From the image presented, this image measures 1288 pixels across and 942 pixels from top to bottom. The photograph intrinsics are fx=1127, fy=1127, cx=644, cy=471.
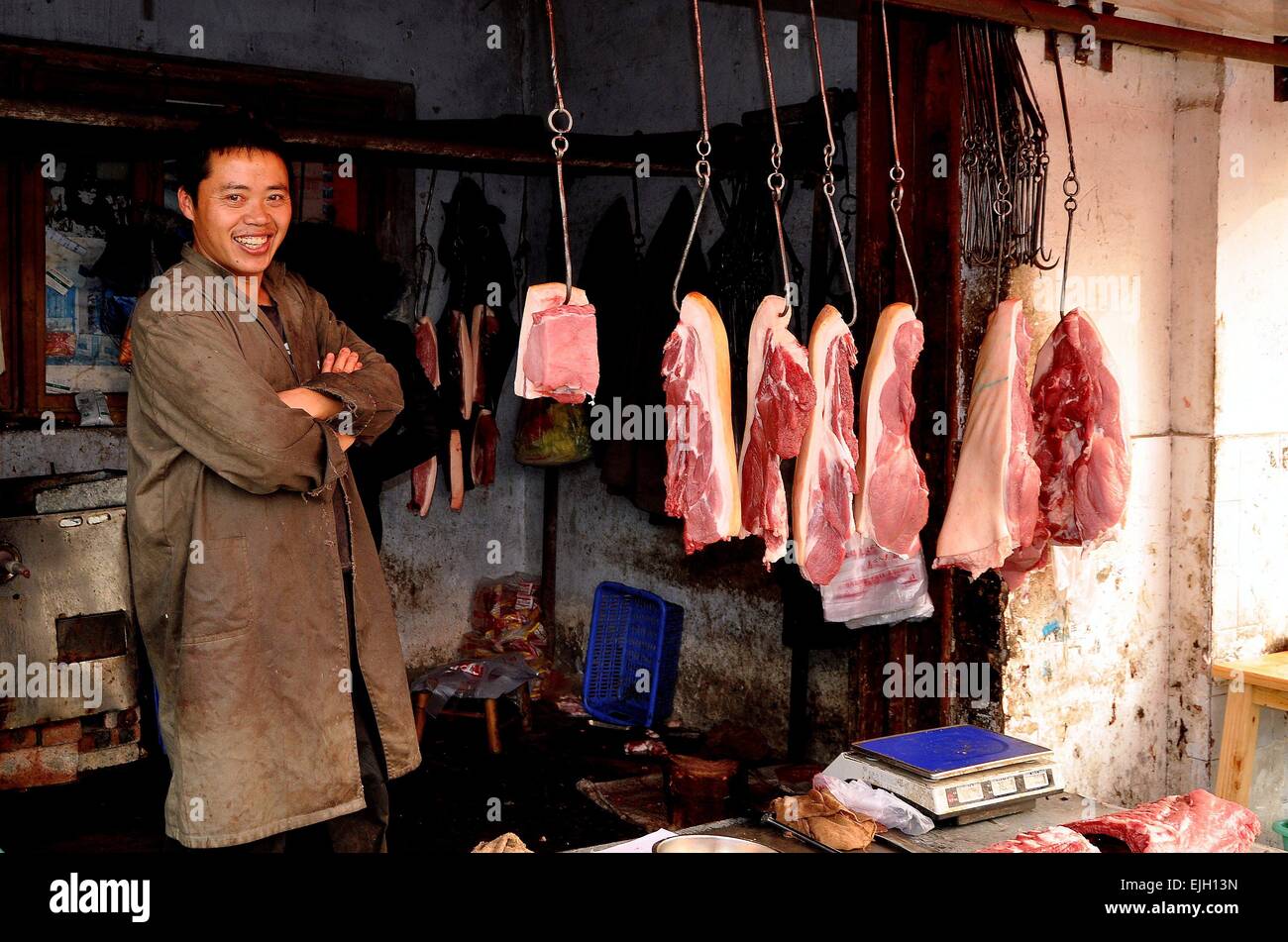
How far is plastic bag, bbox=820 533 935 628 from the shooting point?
156 inches

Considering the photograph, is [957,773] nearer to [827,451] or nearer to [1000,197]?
[827,451]

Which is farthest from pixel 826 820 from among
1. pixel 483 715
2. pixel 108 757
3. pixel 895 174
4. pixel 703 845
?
pixel 108 757

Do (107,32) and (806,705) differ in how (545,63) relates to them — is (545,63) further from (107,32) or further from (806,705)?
(806,705)

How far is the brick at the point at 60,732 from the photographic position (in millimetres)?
5203

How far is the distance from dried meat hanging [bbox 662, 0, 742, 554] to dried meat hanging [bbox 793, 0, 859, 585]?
22 cm

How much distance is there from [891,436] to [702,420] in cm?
61

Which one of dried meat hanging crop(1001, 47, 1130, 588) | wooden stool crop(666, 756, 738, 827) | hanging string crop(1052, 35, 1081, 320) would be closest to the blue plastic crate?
wooden stool crop(666, 756, 738, 827)

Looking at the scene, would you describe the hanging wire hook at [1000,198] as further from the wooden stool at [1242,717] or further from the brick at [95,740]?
the brick at [95,740]

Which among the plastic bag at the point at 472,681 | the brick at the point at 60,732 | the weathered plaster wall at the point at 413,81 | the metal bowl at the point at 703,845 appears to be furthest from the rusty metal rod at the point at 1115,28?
the brick at the point at 60,732

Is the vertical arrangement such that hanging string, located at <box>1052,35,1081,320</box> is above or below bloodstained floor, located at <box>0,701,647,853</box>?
above

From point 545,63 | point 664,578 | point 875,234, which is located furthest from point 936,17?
point 545,63

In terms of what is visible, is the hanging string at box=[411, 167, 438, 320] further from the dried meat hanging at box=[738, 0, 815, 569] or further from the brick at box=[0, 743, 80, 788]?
the dried meat hanging at box=[738, 0, 815, 569]

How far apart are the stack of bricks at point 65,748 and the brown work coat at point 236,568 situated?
7.97ft

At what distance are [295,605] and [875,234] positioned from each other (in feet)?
7.39
